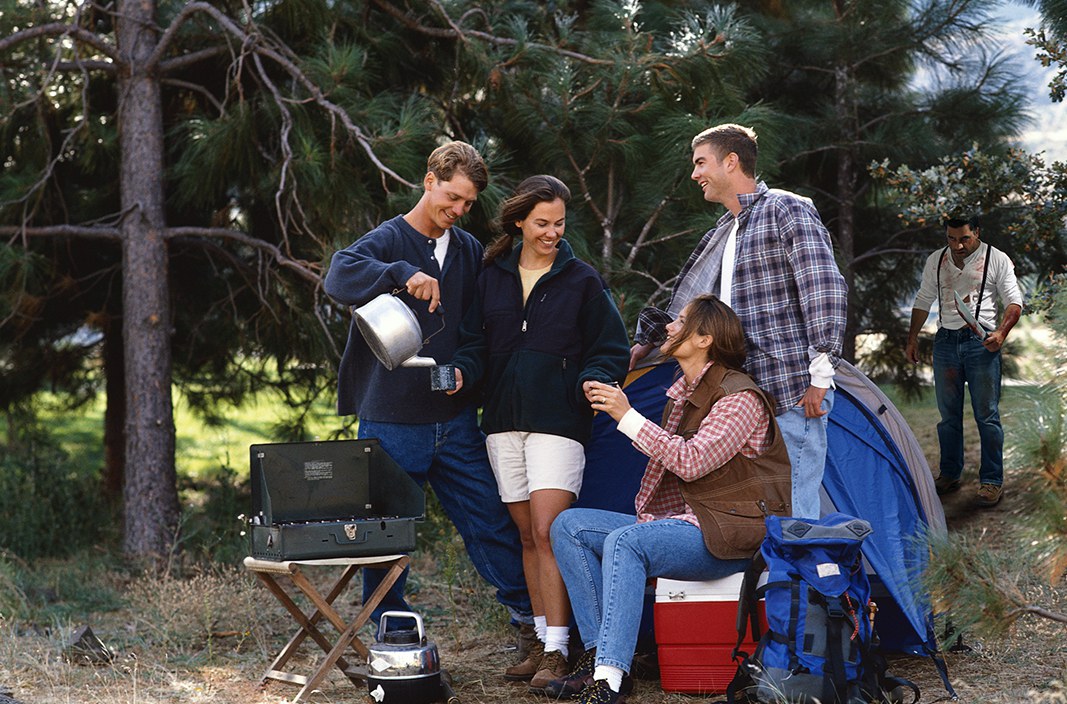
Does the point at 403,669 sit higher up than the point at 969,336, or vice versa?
the point at 969,336

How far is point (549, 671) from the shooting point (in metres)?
3.61

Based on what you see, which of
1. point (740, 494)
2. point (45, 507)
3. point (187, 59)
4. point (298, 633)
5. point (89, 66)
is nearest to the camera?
point (740, 494)

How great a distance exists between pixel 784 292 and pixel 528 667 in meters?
1.45

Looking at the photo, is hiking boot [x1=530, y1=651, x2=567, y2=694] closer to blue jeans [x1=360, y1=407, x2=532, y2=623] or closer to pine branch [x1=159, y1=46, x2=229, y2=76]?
blue jeans [x1=360, y1=407, x2=532, y2=623]

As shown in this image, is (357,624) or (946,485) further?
(946,485)

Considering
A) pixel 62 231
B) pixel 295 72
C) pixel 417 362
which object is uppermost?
pixel 295 72

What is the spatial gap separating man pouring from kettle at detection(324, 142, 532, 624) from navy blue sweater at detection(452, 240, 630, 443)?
0.39 feet

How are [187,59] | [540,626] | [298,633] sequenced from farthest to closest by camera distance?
[187,59]
[298,633]
[540,626]

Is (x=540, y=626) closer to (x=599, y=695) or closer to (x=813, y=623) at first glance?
(x=599, y=695)

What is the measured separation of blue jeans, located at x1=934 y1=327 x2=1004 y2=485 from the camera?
5578mm

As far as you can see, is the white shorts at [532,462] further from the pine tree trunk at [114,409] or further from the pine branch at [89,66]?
the pine tree trunk at [114,409]

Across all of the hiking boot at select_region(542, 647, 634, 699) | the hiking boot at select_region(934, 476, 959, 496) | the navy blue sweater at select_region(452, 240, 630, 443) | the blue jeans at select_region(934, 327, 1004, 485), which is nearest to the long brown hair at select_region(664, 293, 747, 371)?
the navy blue sweater at select_region(452, 240, 630, 443)

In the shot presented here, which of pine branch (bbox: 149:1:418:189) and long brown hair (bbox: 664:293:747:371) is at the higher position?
pine branch (bbox: 149:1:418:189)

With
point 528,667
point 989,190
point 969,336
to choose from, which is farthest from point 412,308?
point 969,336
